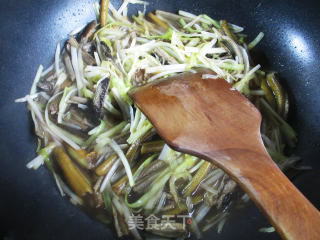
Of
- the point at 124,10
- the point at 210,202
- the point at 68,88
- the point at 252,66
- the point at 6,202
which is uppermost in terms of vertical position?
the point at 124,10

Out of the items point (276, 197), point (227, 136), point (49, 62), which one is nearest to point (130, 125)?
point (227, 136)

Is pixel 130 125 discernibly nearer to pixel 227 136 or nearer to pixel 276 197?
pixel 227 136

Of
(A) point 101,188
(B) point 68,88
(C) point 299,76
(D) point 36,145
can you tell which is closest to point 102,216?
(A) point 101,188

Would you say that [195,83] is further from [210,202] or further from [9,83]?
[9,83]

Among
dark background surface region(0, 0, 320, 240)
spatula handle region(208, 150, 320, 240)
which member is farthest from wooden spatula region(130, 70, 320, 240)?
dark background surface region(0, 0, 320, 240)

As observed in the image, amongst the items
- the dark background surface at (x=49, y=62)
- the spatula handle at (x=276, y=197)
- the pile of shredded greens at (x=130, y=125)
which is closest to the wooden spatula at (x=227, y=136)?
the spatula handle at (x=276, y=197)

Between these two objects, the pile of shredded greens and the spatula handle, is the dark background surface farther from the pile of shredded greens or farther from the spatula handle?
the spatula handle
